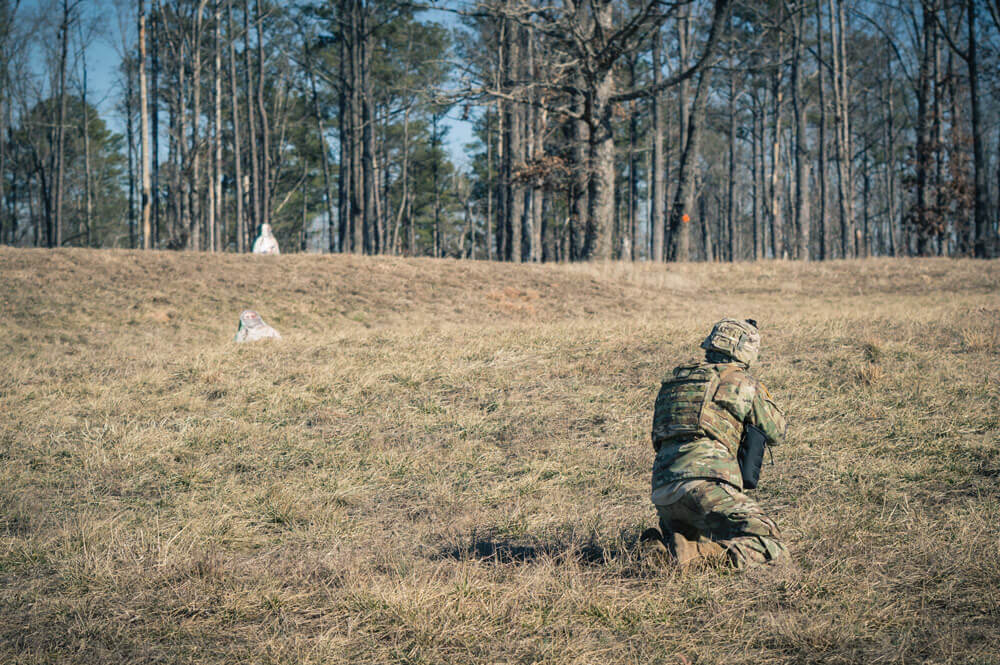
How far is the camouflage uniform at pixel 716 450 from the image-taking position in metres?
3.69

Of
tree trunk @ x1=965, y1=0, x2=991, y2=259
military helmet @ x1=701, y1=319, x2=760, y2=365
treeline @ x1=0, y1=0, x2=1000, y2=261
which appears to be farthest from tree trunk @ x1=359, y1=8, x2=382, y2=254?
military helmet @ x1=701, y1=319, x2=760, y2=365

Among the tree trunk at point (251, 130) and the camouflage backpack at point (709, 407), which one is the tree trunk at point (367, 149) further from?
the camouflage backpack at point (709, 407)

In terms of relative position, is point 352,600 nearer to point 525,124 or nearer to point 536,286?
point 536,286

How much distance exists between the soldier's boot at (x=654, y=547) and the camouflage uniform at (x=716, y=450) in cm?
8

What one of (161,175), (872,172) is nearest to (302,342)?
(161,175)

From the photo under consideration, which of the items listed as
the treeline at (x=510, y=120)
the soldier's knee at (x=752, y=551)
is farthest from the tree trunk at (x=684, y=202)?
the soldier's knee at (x=752, y=551)

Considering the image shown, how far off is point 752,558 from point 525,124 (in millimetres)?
28396

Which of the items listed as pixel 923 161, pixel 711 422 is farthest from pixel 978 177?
pixel 711 422

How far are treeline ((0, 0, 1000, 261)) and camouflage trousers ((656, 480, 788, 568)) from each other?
14469 millimetres

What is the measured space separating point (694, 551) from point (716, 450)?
542 mm

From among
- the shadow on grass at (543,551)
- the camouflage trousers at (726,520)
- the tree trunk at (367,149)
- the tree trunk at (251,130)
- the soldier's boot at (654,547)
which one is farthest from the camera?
the tree trunk at (251,130)

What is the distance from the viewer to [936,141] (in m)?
27.4

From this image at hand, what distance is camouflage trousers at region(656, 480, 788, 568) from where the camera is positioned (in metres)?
3.66

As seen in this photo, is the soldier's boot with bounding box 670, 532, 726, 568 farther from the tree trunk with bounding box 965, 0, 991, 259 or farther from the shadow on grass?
the tree trunk with bounding box 965, 0, 991, 259
